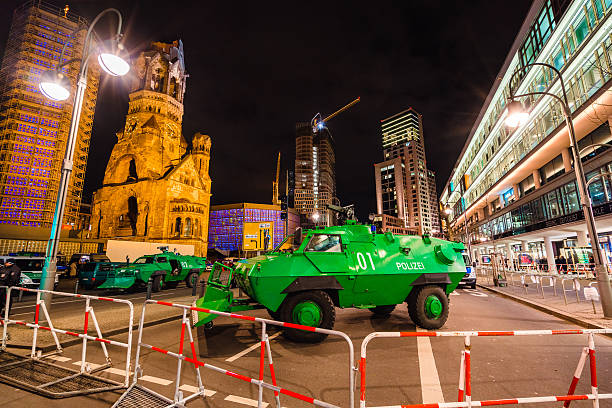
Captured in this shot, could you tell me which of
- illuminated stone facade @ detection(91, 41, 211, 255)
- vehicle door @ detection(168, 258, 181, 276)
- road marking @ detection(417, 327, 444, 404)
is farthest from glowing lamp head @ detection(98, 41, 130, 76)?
illuminated stone facade @ detection(91, 41, 211, 255)

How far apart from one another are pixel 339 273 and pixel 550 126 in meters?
24.8

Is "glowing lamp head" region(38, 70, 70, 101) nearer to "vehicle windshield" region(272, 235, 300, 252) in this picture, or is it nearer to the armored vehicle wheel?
"vehicle windshield" region(272, 235, 300, 252)

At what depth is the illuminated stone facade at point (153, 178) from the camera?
43.8 metres

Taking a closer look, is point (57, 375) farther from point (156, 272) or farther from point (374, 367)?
point (156, 272)

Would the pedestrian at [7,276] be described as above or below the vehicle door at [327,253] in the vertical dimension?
below

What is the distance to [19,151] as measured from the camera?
117 ft

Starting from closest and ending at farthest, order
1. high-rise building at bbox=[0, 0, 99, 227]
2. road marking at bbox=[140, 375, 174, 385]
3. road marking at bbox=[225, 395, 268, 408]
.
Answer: road marking at bbox=[225, 395, 268, 408] → road marking at bbox=[140, 375, 174, 385] → high-rise building at bbox=[0, 0, 99, 227]

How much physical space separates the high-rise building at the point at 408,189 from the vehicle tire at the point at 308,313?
139 meters

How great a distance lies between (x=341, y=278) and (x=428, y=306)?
8.14 ft

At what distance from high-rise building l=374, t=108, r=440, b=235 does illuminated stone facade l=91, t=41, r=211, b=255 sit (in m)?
114

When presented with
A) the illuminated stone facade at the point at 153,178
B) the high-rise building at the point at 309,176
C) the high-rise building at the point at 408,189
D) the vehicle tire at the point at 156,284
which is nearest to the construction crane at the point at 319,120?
the high-rise building at the point at 309,176

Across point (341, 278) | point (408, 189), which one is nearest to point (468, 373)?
point (341, 278)

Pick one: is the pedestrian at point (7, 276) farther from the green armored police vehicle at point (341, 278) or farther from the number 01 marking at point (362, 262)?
the number 01 marking at point (362, 262)

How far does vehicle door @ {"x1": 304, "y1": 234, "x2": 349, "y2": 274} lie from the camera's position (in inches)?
243
